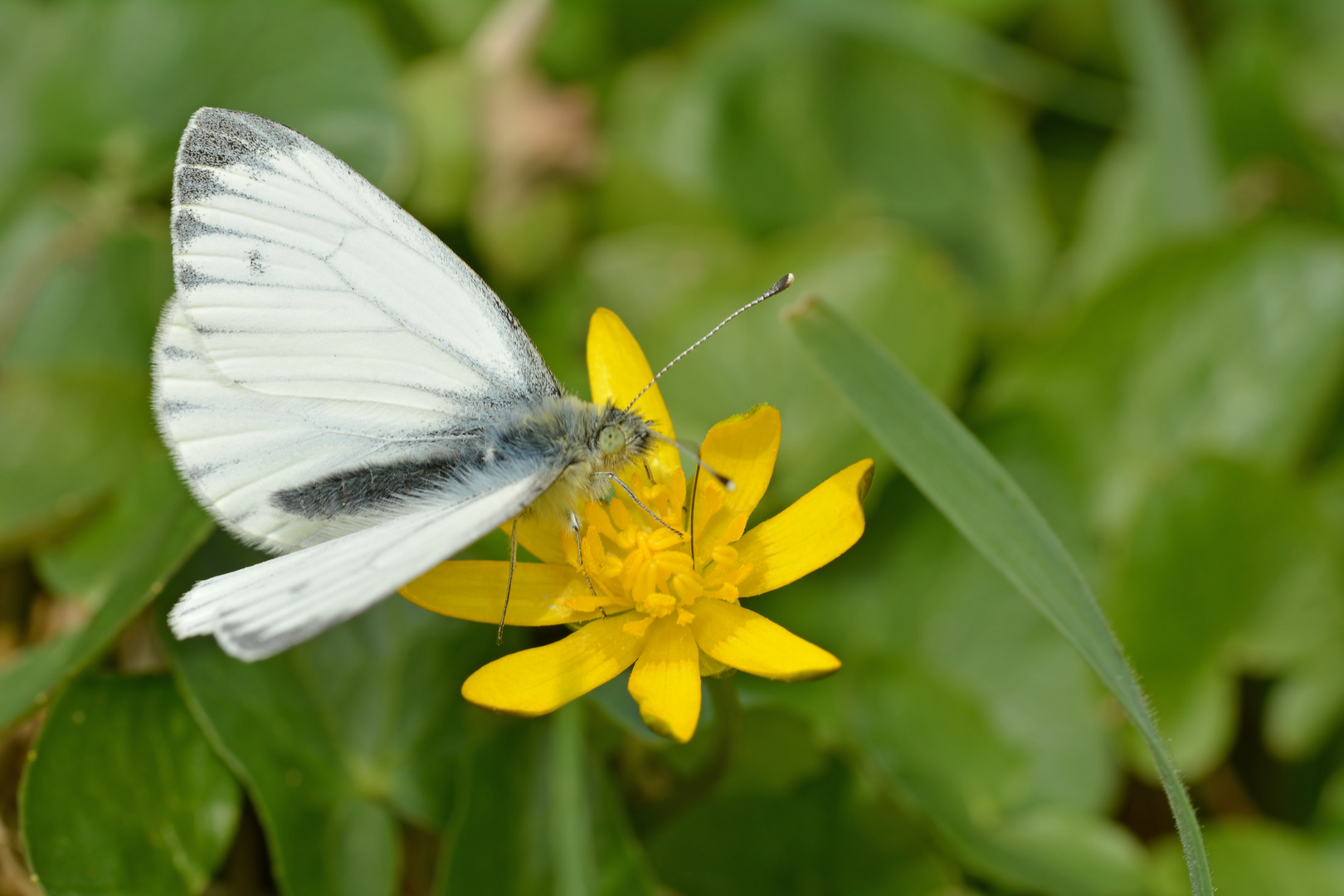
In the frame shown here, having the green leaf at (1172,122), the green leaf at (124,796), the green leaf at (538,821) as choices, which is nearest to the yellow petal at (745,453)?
the green leaf at (538,821)

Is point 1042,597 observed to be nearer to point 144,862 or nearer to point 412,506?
point 412,506

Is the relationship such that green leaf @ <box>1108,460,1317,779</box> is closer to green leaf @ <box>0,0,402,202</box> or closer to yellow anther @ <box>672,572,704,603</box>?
yellow anther @ <box>672,572,704,603</box>

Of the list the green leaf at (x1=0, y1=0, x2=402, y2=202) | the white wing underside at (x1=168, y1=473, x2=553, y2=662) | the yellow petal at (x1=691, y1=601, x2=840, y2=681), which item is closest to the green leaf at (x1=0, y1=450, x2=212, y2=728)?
the white wing underside at (x1=168, y1=473, x2=553, y2=662)

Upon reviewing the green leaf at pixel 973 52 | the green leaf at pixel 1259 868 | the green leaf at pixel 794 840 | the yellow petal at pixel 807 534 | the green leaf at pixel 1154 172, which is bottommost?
the green leaf at pixel 1259 868

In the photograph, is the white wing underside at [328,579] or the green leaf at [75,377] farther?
the green leaf at [75,377]

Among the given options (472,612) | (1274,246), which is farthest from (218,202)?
(1274,246)

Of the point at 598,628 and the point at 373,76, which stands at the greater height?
the point at 373,76

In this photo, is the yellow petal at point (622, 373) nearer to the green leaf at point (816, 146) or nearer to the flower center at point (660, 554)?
the flower center at point (660, 554)
